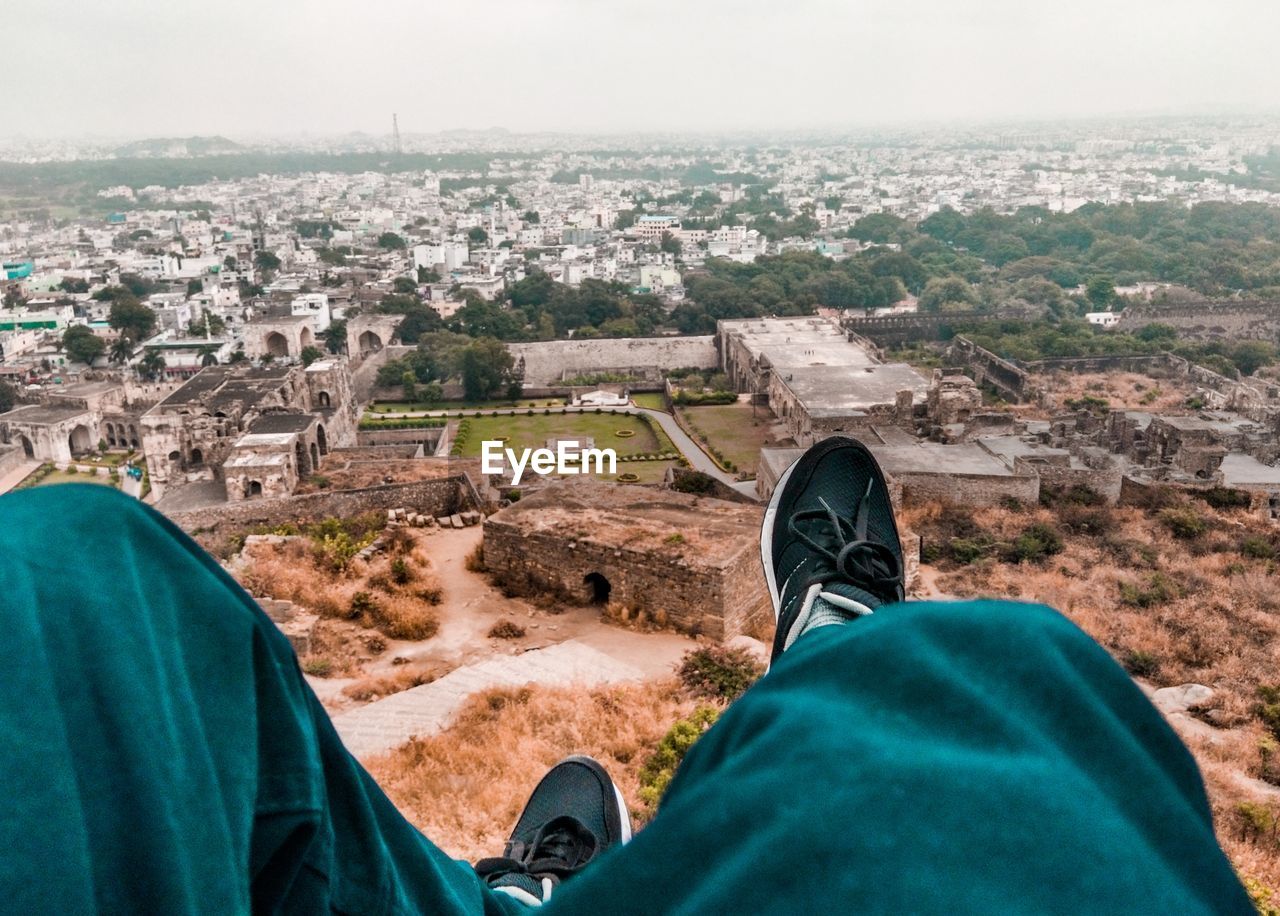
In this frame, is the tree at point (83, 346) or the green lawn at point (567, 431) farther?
the tree at point (83, 346)

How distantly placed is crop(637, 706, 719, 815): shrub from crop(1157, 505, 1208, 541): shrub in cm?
934

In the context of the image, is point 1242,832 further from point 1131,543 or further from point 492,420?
point 492,420

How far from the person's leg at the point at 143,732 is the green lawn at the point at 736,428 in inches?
757

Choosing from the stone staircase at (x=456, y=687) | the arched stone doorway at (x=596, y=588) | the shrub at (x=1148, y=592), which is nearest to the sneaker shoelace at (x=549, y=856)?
the stone staircase at (x=456, y=687)

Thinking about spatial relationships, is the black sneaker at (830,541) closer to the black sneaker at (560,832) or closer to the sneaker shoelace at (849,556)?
the sneaker shoelace at (849,556)

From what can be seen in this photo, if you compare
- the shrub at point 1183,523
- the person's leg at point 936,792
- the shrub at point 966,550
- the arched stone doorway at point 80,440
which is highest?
the person's leg at point 936,792

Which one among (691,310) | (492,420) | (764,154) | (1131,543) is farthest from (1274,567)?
(764,154)

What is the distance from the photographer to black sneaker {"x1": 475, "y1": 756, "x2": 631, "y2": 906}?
239 cm

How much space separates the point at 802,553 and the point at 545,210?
94.2 m

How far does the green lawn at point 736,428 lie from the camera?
21.6m

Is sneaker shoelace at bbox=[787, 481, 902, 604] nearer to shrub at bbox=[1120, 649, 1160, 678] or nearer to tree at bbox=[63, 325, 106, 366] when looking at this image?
shrub at bbox=[1120, 649, 1160, 678]

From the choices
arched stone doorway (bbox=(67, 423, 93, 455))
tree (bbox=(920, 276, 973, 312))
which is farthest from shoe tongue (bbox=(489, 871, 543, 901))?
tree (bbox=(920, 276, 973, 312))

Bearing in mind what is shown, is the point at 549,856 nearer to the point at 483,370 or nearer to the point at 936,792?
the point at 936,792

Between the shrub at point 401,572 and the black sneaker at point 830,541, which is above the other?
the black sneaker at point 830,541
